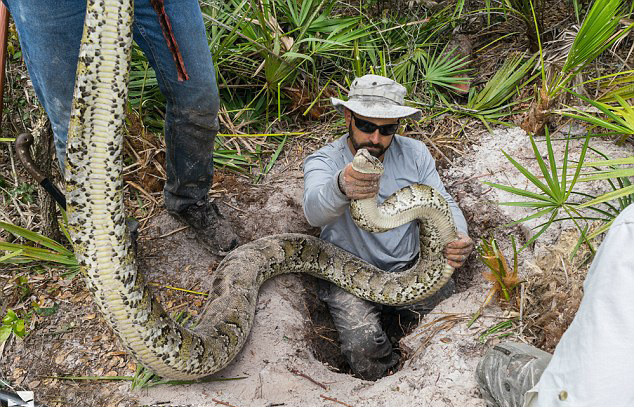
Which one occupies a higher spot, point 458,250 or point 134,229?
point 458,250

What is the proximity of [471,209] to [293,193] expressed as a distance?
1.65m

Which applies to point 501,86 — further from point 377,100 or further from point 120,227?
point 120,227

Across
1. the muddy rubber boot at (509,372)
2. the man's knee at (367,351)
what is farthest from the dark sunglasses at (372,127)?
the muddy rubber boot at (509,372)

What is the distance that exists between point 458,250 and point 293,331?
4.48ft

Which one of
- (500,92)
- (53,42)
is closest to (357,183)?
(53,42)

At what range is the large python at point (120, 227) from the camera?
7.80ft

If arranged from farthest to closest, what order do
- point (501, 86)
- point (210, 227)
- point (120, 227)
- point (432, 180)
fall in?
point (501, 86), point (210, 227), point (432, 180), point (120, 227)

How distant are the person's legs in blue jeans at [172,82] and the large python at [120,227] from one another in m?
0.72

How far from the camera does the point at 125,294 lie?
263 centimetres

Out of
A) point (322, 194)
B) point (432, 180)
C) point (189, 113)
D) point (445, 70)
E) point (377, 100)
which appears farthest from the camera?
point (445, 70)

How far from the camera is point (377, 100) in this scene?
3.84m

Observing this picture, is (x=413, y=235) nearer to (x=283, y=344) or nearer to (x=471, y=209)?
(x=471, y=209)

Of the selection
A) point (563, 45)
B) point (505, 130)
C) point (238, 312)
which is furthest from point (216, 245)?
point (563, 45)

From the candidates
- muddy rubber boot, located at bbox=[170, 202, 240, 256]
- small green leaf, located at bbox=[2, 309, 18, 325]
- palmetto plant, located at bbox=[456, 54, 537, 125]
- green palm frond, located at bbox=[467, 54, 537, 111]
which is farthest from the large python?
green palm frond, located at bbox=[467, 54, 537, 111]
